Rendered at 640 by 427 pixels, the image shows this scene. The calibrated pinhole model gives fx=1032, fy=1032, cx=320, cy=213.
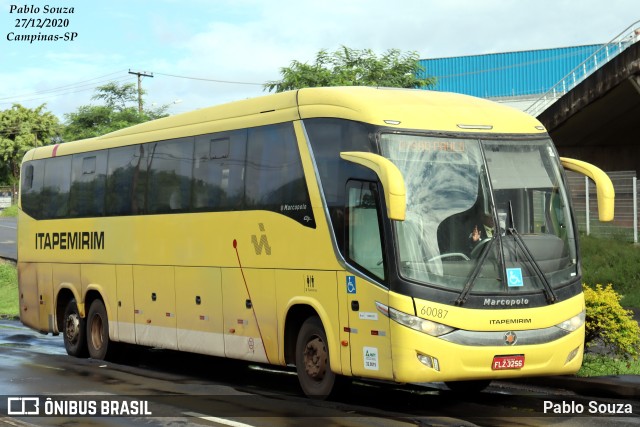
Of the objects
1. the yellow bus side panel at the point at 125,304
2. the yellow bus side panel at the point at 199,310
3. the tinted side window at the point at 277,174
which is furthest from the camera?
the yellow bus side panel at the point at 125,304

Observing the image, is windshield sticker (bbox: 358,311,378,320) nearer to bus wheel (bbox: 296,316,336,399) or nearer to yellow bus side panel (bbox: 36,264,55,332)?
bus wheel (bbox: 296,316,336,399)

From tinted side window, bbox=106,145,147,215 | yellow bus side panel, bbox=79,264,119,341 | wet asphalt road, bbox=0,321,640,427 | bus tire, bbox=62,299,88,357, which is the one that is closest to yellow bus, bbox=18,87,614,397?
wet asphalt road, bbox=0,321,640,427

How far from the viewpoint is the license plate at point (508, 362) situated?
10.9 m

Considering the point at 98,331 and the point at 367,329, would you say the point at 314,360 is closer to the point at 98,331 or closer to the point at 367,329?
the point at 367,329

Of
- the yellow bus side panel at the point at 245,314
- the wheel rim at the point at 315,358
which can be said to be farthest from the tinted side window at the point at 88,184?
the wheel rim at the point at 315,358

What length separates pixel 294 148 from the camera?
12.7 m

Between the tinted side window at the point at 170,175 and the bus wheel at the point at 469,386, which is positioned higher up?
the tinted side window at the point at 170,175

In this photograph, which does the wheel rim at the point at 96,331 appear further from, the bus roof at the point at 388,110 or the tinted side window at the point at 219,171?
the bus roof at the point at 388,110

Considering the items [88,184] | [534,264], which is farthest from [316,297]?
[88,184]

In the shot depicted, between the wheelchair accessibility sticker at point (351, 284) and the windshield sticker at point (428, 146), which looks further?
the wheelchair accessibility sticker at point (351, 284)

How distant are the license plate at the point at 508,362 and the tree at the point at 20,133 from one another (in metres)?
88.0

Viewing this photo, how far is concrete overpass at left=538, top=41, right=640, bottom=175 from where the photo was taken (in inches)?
1100

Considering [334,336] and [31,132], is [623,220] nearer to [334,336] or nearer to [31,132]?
[334,336]

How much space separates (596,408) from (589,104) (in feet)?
64.6
